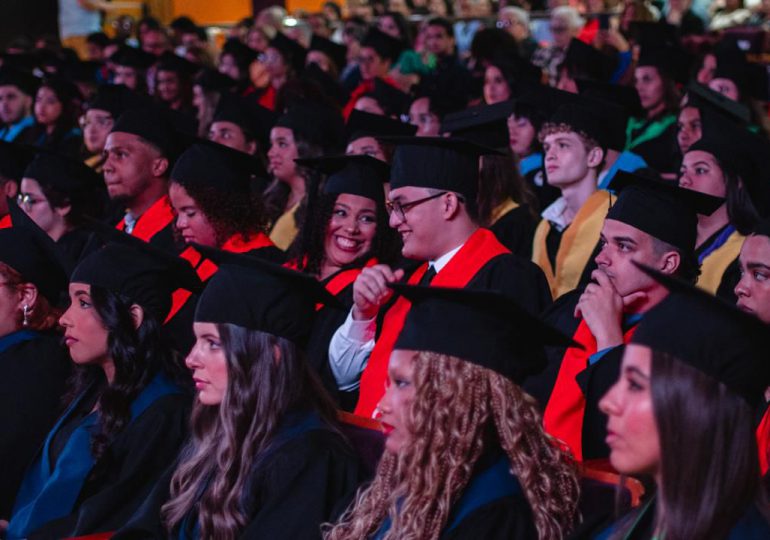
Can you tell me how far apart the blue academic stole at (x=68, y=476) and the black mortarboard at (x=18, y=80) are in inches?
281

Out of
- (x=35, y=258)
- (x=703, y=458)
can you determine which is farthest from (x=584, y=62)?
(x=703, y=458)

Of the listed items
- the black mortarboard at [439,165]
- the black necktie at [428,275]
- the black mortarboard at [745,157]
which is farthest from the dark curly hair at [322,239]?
the black mortarboard at [745,157]

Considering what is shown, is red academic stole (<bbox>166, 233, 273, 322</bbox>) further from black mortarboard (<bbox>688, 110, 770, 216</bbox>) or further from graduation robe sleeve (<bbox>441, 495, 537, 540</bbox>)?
graduation robe sleeve (<bbox>441, 495, 537, 540</bbox>)

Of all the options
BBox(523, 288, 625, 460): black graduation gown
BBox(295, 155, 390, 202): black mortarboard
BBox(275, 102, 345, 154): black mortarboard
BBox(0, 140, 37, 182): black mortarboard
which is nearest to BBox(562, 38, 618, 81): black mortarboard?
BBox(275, 102, 345, 154): black mortarboard

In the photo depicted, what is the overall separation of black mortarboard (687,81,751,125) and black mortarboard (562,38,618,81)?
6.62 feet

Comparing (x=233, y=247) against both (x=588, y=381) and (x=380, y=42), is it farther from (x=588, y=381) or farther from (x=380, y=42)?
(x=380, y=42)

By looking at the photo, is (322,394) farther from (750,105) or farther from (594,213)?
(750,105)

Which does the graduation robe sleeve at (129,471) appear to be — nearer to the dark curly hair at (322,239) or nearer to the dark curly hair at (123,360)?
the dark curly hair at (123,360)

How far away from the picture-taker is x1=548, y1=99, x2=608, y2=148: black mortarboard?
18.7ft

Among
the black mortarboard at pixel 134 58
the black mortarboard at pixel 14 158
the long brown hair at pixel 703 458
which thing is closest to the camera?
the long brown hair at pixel 703 458

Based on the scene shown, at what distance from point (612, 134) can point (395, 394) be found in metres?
3.35

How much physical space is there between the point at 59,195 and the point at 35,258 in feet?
6.11

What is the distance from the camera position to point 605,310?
3818 millimetres

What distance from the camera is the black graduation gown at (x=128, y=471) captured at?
3.74m
